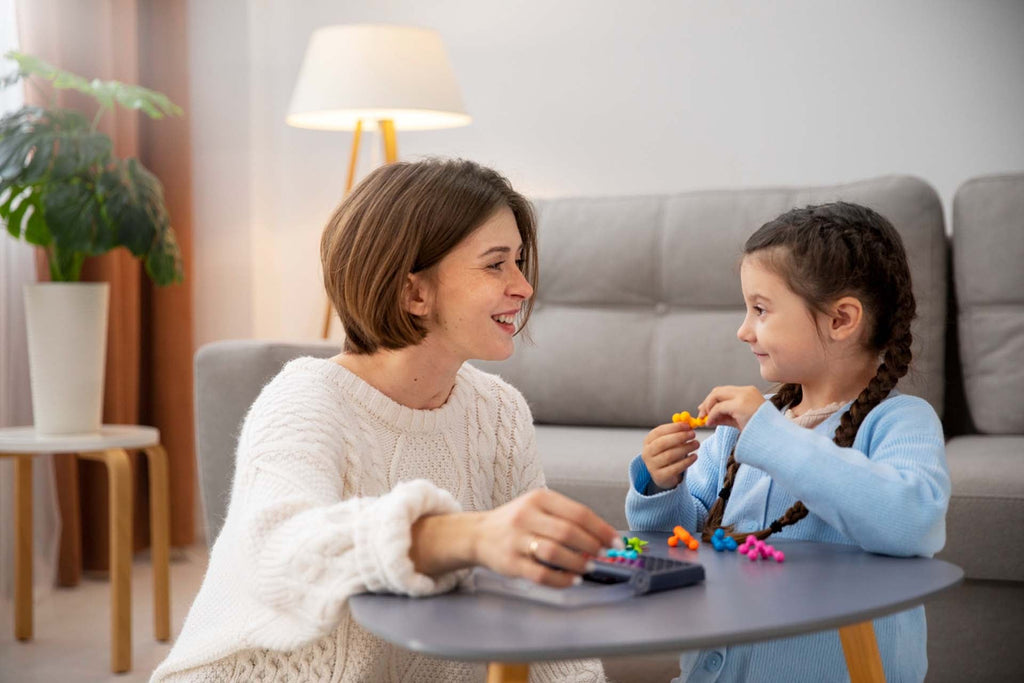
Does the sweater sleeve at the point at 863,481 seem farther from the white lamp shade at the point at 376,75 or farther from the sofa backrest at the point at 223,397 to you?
the white lamp shade at the point at 376,75

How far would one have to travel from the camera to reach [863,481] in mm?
992

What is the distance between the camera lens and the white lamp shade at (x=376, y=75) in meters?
2.86

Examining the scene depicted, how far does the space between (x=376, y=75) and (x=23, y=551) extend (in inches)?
57.2

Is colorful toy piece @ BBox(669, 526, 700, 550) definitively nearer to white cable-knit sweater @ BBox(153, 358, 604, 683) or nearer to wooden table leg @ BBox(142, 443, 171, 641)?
white cable-knit sweater @ BBox(153, 358, 604, 683)

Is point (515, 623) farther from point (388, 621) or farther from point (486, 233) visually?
point (486, 233)

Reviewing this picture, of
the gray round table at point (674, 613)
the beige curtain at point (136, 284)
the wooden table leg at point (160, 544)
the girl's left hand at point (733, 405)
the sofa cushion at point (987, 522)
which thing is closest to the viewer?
the gray round table at point (674, 613)

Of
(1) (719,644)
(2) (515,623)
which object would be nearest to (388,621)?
(2) (515,623)

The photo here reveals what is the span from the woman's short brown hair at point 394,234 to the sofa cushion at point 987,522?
3.50 ft

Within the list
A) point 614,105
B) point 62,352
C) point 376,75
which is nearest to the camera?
point 62,352

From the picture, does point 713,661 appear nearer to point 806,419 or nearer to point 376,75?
→ point 806,419

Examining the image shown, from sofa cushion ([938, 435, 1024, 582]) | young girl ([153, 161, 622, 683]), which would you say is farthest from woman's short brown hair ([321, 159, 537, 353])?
sofa cushion ([938, 435, 1024, 582])

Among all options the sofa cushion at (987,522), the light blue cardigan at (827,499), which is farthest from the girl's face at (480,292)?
the sofa cushion at (987,522)

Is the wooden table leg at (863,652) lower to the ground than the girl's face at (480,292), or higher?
lower

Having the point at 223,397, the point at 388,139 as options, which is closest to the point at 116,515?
the point at 223,397
